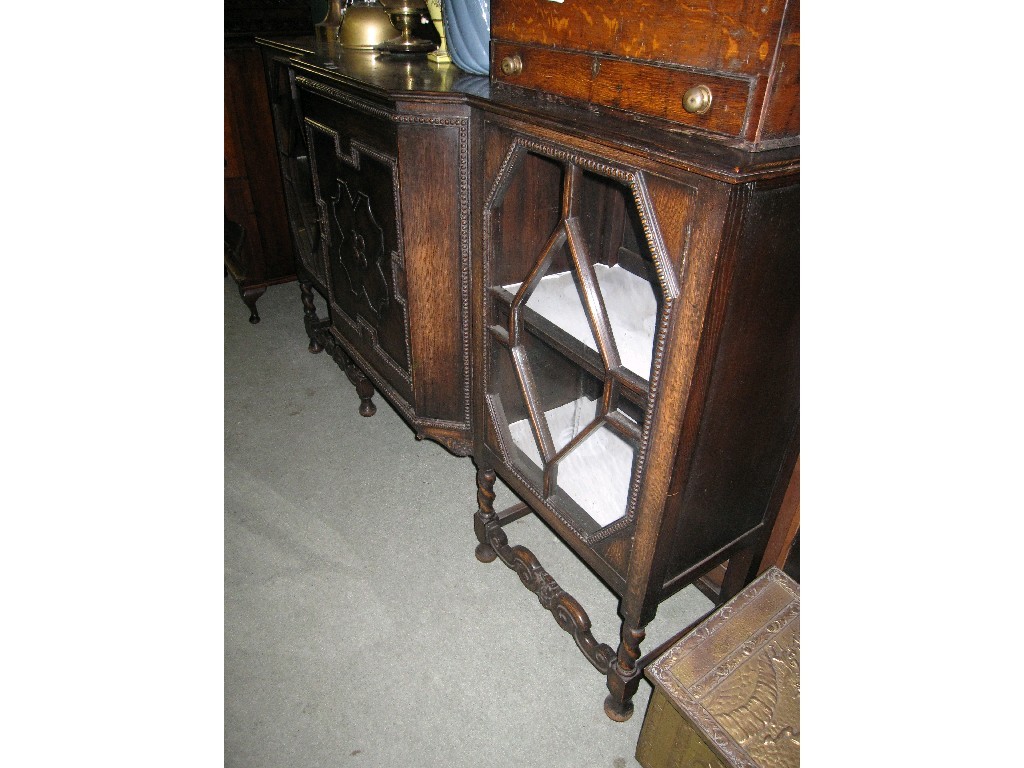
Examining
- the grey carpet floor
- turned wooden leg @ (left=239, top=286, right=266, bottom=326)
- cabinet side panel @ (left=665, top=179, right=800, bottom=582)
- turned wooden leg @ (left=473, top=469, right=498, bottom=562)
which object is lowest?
the grey carpet floor

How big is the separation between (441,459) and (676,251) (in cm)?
125

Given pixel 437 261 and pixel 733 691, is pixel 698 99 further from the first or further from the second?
pixel 733 691

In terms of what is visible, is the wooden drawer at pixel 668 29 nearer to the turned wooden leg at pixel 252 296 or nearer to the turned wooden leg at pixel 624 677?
the turned wooden leg at pixel 624 677

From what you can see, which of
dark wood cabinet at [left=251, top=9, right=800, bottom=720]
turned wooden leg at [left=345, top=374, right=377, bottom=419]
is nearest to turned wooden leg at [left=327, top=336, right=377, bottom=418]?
turned wooden leg at [left=345, top=374, right=377, bottom=419]

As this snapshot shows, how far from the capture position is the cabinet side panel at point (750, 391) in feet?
2.05

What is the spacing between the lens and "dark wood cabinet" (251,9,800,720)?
64cm

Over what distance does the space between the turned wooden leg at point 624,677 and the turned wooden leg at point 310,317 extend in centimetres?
147

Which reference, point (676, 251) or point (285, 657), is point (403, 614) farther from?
point (676, 251)

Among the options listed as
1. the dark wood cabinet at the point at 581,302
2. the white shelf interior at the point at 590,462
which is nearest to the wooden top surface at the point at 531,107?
the dark wood cabinet at the point at 581,302

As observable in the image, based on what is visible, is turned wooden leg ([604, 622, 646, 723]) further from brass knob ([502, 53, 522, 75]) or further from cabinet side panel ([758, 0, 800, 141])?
brass knob ([502, 53, 522, 75])

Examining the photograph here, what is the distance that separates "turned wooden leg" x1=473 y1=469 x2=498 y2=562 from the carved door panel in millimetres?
243

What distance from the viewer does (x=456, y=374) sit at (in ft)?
3.91

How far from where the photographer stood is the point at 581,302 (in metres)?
1.00

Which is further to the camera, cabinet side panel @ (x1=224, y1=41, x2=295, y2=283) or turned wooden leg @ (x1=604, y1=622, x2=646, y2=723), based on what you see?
cabinet side panel @ (x1=224, y1=41, x2=295, y2=283)
